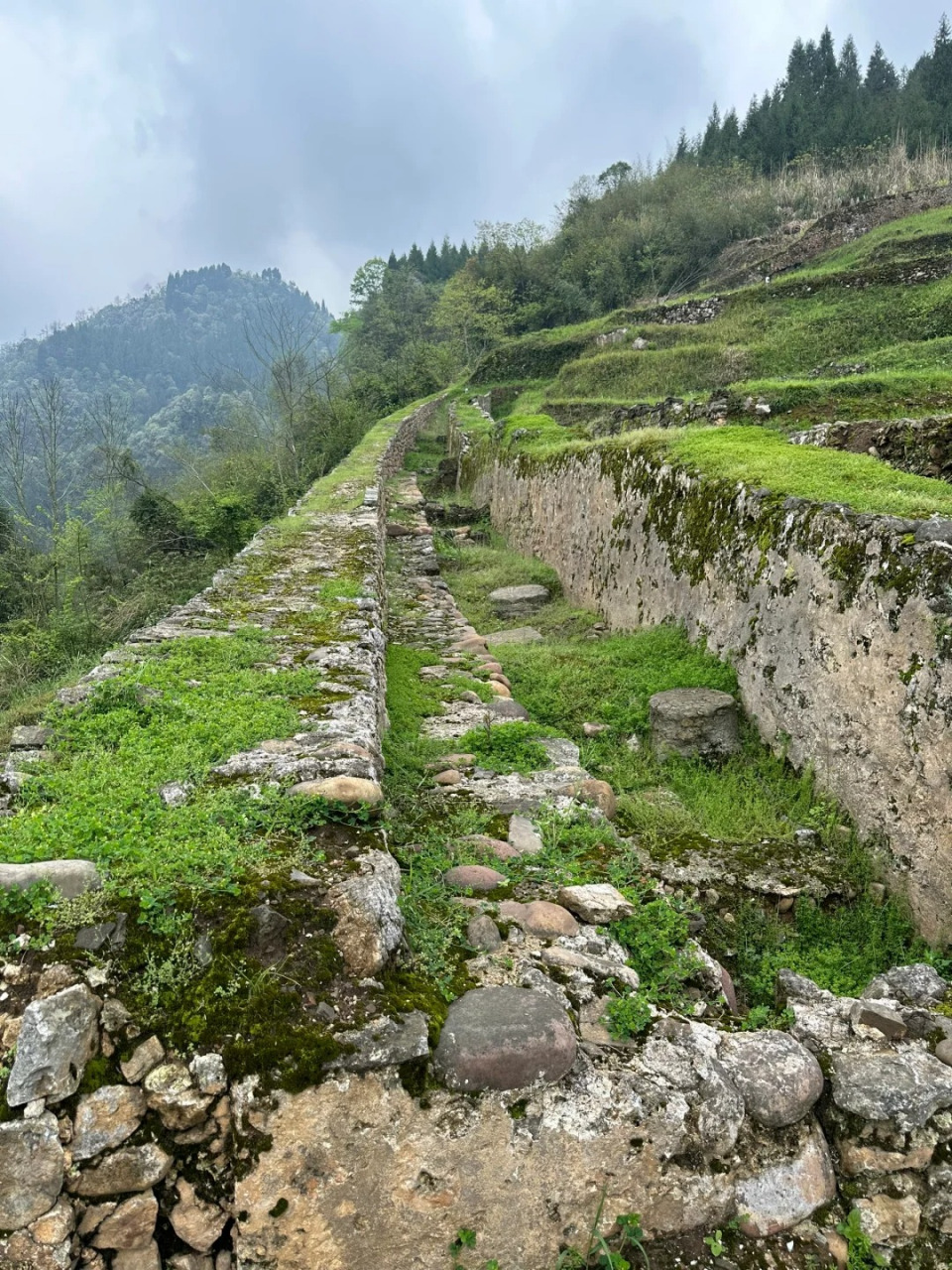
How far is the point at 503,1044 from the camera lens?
2025 mm

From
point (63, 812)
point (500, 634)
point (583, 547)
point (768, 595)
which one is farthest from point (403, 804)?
point (583, 547)

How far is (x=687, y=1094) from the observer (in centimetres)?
212

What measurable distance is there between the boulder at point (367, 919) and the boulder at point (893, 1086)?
145 cm

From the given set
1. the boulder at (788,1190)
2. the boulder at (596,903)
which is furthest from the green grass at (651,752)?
the boulder at (788,1190)

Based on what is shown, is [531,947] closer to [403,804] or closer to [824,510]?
[403,804]

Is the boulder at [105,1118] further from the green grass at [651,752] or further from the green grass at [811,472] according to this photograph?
the green grass at [811,472]

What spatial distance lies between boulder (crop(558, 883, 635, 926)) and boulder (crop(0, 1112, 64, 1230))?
1.85 meters

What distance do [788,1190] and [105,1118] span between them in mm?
1854

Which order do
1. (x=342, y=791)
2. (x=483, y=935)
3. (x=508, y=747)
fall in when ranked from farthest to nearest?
(x=508, y=747) → (x=342, y=791) → (x=483, y=935)

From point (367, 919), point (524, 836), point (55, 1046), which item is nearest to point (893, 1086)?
point (367, 919)

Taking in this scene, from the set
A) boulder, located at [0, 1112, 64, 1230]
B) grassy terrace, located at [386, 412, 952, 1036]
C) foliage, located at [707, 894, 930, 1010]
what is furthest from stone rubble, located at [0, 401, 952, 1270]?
foliage, located at [707, 894, 930, 1010]

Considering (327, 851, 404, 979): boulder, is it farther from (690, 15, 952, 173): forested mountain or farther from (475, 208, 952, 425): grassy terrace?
(690, 15, 952, 173): forested mountain

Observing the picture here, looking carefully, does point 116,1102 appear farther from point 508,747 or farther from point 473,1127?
point 508,747

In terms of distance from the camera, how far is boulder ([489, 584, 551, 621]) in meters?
9.40
